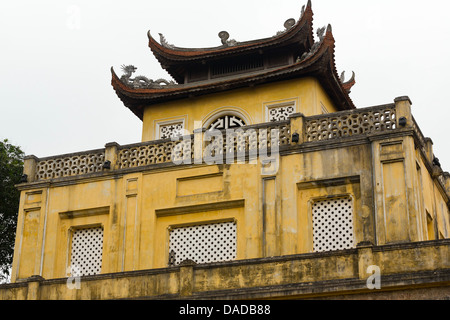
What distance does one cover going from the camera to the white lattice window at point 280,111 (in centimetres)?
2714

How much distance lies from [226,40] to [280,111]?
3751 mm

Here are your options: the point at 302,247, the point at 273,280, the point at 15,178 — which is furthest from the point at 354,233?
the point at 15,178

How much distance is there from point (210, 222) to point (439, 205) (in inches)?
283

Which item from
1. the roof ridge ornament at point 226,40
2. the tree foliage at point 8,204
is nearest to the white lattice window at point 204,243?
the roof ridge ornament at point 226,40

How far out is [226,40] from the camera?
29438mm

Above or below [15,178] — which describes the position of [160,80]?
above

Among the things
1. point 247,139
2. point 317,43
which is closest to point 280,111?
point 317,43

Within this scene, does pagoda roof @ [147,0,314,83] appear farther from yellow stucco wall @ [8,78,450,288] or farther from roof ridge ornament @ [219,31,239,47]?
yellow stucco wall @ [8,78,450,288]

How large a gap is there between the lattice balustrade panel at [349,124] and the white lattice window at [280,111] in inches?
134

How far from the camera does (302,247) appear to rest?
886 inches

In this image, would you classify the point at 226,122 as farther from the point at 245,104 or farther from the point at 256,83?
the point at 256,83

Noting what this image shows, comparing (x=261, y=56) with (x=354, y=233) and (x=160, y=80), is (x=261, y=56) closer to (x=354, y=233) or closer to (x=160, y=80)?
(x=160, y=80)

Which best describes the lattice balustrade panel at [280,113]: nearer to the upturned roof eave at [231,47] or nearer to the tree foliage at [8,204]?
the upturned roof eave at [231,47]

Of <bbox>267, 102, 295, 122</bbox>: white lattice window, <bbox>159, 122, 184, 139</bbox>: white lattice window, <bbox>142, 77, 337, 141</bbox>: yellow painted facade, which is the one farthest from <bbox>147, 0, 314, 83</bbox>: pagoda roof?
<bbox>159, 122, 184, 139</bbox>: white lattice window
